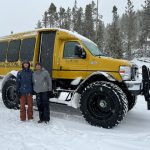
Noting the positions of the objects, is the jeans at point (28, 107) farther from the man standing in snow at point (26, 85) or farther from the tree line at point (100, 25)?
the tree line at point (100, 25)

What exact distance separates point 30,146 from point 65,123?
243 centimetres

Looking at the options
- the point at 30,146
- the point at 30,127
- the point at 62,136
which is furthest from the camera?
the point at 30,127

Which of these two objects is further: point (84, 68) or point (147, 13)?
point (147, 13)

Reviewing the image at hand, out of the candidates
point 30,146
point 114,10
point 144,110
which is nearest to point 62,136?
point 30,146

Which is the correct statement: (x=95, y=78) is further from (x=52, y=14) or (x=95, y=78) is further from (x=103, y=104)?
(x=52, y=14)

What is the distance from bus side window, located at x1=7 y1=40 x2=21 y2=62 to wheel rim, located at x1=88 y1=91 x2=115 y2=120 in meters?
3.83

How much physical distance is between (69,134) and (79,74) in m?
2.55

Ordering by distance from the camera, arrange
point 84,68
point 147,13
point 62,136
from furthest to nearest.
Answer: point 147,13 < point 84,68 < point 62,136

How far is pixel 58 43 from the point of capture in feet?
→ 33.4

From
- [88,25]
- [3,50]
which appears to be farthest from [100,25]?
[3,50]

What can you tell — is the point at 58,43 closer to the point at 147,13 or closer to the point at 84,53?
the point at 84,53

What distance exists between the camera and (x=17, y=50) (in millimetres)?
11500

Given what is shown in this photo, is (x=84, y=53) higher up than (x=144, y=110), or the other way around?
(x=84, y=53)

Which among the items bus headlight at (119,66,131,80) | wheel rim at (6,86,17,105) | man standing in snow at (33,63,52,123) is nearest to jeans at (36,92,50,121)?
man standing in snow at (33,63,52,123)
